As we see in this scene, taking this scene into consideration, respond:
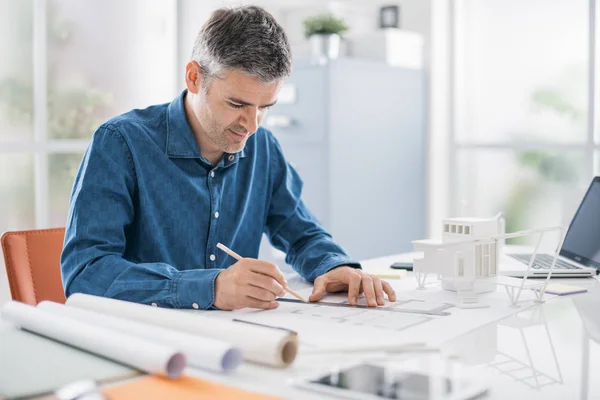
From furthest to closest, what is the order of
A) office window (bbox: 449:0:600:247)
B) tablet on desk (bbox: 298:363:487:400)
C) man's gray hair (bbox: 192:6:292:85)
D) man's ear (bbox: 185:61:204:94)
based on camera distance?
office window (bbox: 449:0:600:247)
man's ear (bbox: 185:61:204:94)
man's gray hair (bbox: 192:6:292:85)
tablet on desk (bbox: 298:363:487:400)

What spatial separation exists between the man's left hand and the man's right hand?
0.16 metres

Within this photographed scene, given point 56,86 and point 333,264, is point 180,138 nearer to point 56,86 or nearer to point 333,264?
point 333,264

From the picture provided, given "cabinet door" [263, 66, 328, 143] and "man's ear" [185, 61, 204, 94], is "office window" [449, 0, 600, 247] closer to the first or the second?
"cabinet door" [263, 66, 328, 143]

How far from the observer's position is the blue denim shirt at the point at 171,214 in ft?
4.94

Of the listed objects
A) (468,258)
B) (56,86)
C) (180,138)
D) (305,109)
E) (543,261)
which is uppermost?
(56,86)

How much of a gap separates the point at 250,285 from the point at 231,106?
19.0 inches

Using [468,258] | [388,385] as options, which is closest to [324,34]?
[468,258]

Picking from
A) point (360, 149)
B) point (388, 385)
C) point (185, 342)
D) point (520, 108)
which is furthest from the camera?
point (520, 108)

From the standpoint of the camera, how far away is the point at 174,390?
953mm

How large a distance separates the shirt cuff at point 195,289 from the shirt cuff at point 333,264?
0.35 m

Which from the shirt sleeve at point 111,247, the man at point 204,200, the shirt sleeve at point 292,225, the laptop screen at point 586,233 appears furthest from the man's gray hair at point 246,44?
the laptop screen at point 586,233

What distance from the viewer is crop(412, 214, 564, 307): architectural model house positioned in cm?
156

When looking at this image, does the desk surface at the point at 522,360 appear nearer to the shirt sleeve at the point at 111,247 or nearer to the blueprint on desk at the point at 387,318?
the blueprint on desk at the point at 387,318

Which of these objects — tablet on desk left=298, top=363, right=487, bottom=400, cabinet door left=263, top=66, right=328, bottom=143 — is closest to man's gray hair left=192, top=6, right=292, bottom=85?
tablet on desk left=298, top=363, right=487, bottom=400
